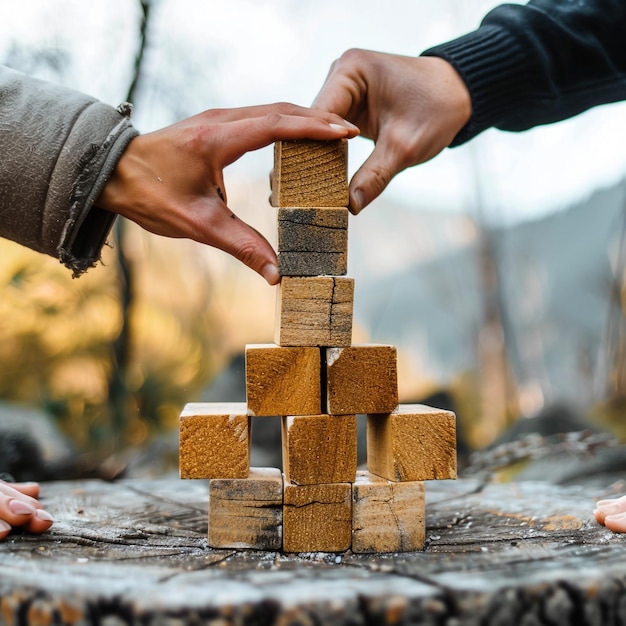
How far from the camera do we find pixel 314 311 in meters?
1.29

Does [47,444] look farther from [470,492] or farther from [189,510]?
[470,492]

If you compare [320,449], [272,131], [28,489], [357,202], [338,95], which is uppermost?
[338,95]

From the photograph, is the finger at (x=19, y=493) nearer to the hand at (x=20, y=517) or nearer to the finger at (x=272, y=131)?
the hand at (x=20, y=517)

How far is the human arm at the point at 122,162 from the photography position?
132 centimetres

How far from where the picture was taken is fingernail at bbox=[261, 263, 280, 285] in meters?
1.31

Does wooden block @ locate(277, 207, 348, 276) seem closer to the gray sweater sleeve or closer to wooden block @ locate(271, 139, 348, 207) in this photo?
wooden block @ locate(271, 139, 348, 207)

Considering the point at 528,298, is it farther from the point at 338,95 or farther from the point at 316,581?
the point at 316,581

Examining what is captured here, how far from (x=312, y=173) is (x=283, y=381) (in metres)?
0.41

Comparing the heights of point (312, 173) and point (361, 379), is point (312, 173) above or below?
above

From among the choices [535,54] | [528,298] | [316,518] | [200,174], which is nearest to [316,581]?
[316,518]

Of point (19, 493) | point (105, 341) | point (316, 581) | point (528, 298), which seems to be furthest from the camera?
point (528, 298)

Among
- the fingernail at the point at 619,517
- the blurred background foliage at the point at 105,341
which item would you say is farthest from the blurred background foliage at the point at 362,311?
the fingernail at the point at 619,517

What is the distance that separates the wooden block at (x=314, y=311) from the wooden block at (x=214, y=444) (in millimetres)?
183

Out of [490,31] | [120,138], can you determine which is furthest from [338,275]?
[490,31]
